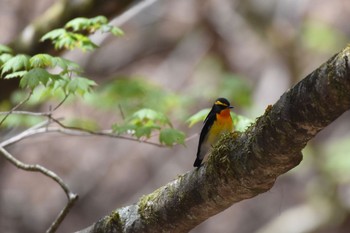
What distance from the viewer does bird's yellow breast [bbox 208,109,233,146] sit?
12.7 ft

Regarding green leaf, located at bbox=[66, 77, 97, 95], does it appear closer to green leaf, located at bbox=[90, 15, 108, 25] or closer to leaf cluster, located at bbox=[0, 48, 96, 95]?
leaf cluster, located at bbox=[0, 48, 96, 95]

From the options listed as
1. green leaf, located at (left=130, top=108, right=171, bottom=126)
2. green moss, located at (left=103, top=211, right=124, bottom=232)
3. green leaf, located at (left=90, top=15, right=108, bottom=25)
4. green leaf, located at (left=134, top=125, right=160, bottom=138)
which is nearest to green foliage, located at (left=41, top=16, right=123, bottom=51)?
green leaf, located at (left=90, top=15, right=108, bottom=25)

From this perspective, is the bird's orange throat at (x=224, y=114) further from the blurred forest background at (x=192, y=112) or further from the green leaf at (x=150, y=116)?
the blurred forest background at (x=192, y=112)

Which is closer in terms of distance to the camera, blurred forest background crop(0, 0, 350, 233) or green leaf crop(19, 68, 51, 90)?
green leaf crop(19, 68, 51, 90)

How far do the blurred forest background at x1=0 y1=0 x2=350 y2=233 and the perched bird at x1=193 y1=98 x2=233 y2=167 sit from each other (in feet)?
14.6

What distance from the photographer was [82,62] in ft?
32.1

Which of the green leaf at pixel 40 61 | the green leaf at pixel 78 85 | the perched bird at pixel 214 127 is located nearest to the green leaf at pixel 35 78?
the green leaf at pixel 40 61

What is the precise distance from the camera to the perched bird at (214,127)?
3889 millimetres

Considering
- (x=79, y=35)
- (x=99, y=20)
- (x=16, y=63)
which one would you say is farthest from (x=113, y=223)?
(x=99, y=20)

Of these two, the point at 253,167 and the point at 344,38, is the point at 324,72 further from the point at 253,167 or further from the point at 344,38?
the point at 344,38

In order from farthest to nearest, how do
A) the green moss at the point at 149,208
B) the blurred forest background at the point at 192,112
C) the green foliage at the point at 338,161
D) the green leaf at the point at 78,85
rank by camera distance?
the blurred forest background at the point at 192,112
the green foliage at the point at 338,161
the green leaf at the point at 78,85
the green moss at the point at 149,208

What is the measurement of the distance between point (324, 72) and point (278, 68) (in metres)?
8.54

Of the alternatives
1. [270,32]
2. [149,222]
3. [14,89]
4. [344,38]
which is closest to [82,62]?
[270,32]

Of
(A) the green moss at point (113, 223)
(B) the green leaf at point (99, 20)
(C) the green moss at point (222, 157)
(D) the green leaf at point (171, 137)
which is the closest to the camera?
(C) the green moss at point (222, 157)
